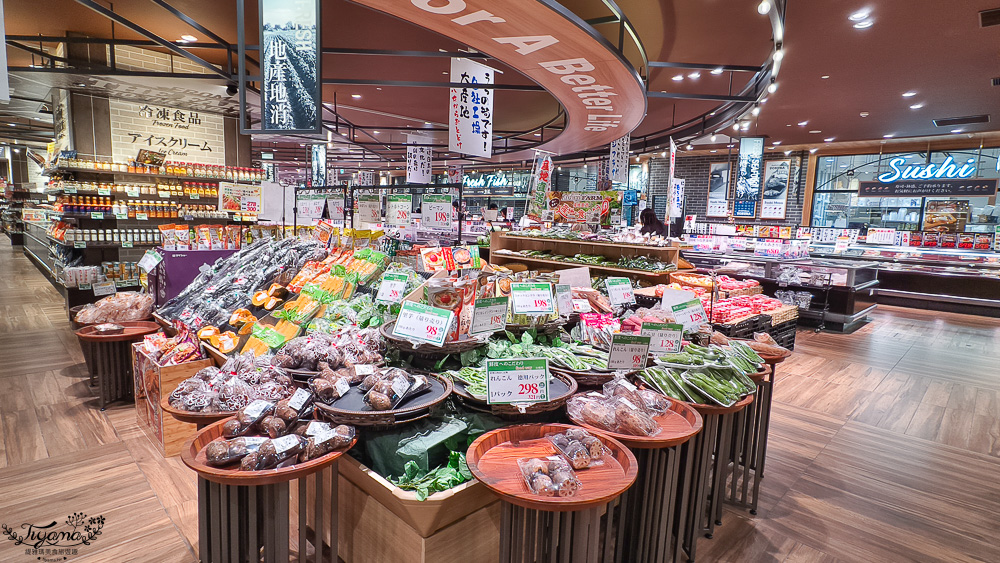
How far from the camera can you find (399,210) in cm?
559

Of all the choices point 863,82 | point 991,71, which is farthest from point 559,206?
point 991,71

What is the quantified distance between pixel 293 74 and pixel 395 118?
8416 millimetres

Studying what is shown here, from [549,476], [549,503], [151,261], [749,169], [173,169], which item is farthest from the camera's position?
[749,169]

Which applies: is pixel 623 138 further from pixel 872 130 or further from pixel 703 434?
pixel 703 434

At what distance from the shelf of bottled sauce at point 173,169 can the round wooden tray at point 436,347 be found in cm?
662

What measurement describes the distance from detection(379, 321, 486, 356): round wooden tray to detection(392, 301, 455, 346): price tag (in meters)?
0.04

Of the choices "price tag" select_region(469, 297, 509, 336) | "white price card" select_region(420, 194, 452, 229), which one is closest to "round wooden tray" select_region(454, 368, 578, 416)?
"price tag" select_region(469, 297, 509, 336)

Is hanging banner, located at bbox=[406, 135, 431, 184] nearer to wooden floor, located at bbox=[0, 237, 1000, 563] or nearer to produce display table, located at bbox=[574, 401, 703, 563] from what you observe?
wooden floor, located at bbox=[0, 237, 1000, 563]

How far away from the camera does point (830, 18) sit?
15.4 ft

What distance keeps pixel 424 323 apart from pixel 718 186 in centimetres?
1428

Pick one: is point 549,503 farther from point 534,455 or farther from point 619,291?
point 619,291

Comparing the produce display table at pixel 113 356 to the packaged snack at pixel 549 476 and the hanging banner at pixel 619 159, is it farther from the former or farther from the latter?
the hanging banner at pixel 619 159

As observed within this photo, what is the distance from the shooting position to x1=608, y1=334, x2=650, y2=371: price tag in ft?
6.98

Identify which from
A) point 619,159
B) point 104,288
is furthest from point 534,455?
point 619,159
